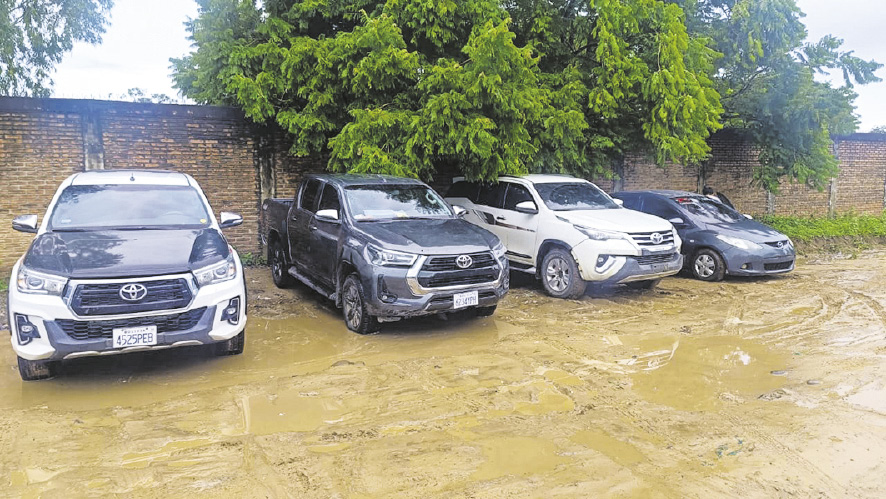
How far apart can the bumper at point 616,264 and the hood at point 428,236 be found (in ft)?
5.66

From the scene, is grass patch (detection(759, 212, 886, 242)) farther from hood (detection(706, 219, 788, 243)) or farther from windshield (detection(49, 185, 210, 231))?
windshield (detection(49, 185, 210, 231))

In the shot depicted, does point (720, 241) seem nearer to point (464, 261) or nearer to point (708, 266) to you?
point (708, 266)

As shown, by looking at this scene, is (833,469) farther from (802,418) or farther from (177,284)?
(177,284)

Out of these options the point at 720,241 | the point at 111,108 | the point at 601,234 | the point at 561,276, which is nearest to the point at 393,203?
the point at 561,276

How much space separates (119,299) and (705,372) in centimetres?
489

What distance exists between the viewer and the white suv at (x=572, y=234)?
8.36 meters

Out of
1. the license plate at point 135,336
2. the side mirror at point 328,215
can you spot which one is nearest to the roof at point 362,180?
the side mirror at point 328,215

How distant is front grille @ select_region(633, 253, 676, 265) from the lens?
8.40 meters

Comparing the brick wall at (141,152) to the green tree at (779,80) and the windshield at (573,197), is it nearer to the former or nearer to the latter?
the windshield at (573,197)

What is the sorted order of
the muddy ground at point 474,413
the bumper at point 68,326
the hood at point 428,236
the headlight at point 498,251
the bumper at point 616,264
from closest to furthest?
the muddy ground at point 474,413, the bumper at point 68,326, the hood at point 428,236, the headlight at point 498,251, the bumper at point 616,264

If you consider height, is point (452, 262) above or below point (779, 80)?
below

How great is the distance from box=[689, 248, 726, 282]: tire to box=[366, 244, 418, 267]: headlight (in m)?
5.86

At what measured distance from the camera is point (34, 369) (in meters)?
5.13

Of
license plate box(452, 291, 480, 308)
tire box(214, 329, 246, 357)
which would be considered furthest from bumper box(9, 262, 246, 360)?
license plate box(452, 291, 480, 308)
